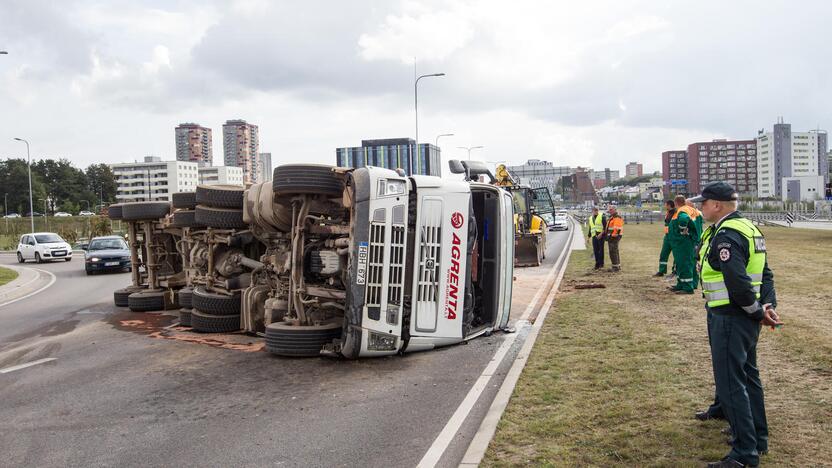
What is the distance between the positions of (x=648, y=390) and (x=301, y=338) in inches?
160

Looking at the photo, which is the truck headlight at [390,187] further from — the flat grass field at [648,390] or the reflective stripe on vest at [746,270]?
the reflective stripe on vest at [746,270]

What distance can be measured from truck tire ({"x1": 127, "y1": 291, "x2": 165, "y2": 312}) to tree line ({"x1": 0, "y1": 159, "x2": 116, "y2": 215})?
339ft

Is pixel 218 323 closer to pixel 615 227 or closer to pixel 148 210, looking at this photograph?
pixel 148 210

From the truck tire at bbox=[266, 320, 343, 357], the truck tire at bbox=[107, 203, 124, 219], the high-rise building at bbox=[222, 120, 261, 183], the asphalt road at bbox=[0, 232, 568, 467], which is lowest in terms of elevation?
the asphalt road at bbox=[0, 232, 568, 467]

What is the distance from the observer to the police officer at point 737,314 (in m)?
4.41

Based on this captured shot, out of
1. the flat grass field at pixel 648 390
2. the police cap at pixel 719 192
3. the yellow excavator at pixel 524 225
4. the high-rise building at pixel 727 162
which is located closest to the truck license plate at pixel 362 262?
the flat grass field at pixel 648 390

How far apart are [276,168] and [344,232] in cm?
125

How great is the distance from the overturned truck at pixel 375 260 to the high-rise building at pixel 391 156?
5252 millimetres

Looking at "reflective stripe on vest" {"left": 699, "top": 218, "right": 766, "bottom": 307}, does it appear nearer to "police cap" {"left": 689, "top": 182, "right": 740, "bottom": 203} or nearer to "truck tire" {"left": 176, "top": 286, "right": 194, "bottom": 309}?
"police cap" {"left": 689, "top": 182, "right": 740, "bottom": 203}

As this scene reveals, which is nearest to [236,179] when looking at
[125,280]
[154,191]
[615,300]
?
[154,191]

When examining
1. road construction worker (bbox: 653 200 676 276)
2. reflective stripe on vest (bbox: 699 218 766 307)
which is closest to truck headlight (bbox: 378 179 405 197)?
reflective stripe on vest (bbox: 699 218 766 307)

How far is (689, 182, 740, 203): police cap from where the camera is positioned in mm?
4750

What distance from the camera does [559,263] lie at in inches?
834

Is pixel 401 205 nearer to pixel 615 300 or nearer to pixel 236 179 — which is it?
pixel 615 300
